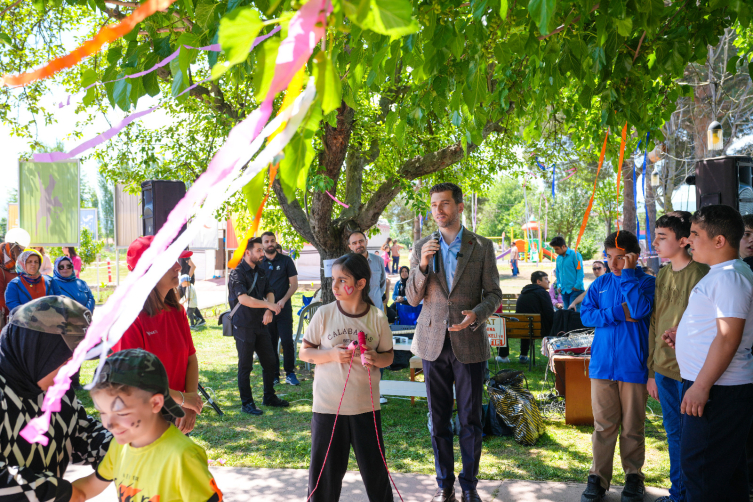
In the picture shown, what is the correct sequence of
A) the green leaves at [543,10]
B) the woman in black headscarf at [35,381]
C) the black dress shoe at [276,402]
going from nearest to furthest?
the green leaves at [543,10], the woman in black headscarf at [35,381], the black dress shoe at [276,402]

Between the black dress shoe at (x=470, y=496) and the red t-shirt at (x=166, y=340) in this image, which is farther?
the black dress shoe at (x=470, y=496)

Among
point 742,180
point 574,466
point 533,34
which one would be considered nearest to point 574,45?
point 533,34

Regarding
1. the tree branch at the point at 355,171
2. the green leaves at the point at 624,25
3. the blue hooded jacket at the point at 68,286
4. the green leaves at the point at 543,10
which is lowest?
the blue hooded jacket at the point at 68,286

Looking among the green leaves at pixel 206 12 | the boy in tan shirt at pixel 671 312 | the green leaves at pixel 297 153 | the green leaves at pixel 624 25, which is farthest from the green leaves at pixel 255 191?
the boy in tan shirt at pixel 671 312

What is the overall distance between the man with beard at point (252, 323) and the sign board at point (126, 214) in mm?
5616

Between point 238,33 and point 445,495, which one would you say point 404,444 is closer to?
point 445,495

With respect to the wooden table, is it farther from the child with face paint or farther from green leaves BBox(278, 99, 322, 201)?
green leaves BBox(278, 99, 322, 201)

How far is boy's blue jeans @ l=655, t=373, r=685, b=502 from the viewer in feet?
11.3

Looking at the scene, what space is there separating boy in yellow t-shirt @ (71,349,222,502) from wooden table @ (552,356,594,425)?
4.45 metres

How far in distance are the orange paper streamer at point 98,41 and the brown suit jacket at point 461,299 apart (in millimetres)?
2884

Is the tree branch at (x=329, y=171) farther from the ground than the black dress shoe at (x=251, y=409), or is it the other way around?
the tree branch at (x=329, y=171)

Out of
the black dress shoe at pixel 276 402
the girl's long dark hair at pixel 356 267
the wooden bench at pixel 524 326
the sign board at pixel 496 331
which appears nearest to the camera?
the girl's long dark hair at pixel 356 267

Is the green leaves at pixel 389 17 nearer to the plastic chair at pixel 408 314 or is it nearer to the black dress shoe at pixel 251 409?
the black dress shoe at pixel 251 409

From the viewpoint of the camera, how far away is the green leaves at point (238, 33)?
87 cm
